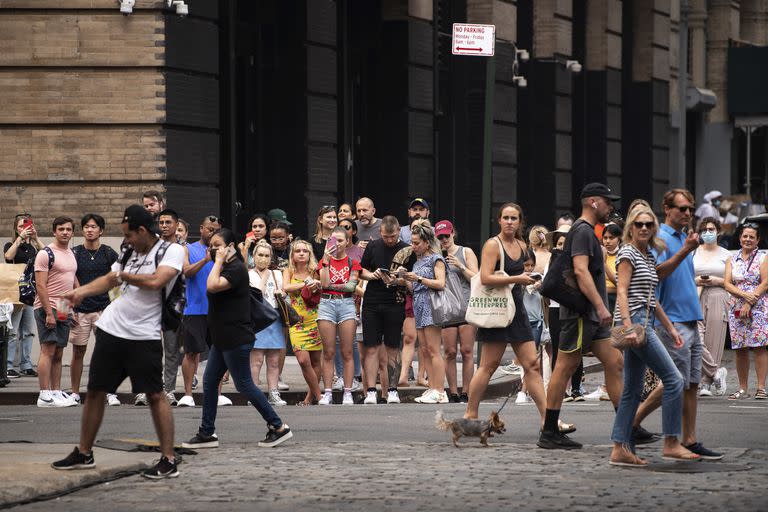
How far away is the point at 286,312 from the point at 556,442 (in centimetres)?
548

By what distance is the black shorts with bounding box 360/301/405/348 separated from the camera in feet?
55.4

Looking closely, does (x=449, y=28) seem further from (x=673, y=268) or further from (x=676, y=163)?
(x=673, y=268)

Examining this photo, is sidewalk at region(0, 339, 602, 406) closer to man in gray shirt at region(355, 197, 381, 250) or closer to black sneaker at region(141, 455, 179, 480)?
man in gray shirt at region(355, 197, 381, 250)

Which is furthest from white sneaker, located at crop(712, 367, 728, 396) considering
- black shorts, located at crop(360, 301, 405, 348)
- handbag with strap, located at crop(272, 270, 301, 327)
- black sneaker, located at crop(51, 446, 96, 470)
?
black sneaker, located at crop(51, 446, 96, 470)

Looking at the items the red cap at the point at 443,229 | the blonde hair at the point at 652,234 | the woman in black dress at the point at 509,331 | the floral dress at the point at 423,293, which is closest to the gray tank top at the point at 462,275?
the red cap at the point at 443,229

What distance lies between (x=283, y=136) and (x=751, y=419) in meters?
10.1

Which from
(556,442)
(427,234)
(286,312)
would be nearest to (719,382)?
(427,234)

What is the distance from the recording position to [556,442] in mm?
12016

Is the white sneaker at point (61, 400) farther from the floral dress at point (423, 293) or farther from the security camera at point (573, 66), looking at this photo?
the security camera at point (573, 66)

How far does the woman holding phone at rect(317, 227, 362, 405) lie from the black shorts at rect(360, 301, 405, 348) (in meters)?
0.15

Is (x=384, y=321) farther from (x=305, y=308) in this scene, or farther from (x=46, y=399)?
(x=46, y=399)

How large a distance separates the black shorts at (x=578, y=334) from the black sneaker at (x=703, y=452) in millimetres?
977

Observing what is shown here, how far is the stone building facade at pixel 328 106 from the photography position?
20.1 metres

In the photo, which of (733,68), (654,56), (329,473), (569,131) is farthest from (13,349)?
(733,68)
